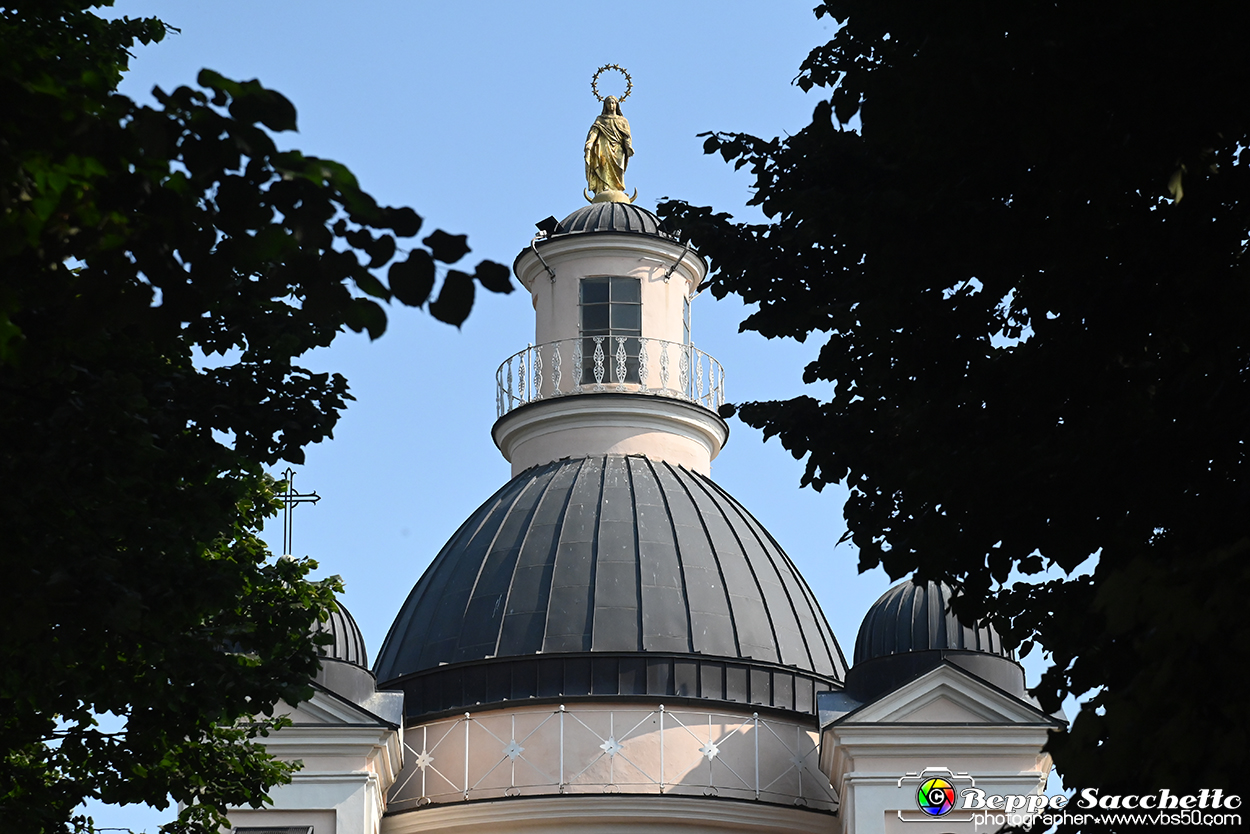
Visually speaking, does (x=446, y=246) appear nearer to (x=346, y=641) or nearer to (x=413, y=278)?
(x=413, y=278)

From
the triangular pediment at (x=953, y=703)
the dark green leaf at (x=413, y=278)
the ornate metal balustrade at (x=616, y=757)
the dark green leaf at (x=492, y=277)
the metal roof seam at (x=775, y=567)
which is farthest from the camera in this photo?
the metal roof seam at (x=775, y=567)

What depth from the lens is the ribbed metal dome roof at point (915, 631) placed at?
1176 inches

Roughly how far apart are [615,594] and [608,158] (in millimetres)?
12026

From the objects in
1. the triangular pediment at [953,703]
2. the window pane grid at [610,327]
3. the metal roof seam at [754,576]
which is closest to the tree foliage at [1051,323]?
the triangular pediment at [953,703]

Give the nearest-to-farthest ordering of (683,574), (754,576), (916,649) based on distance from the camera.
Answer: (916,649) < (683,574) < (754,576)

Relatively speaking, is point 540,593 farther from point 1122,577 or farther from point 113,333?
point 1122,577

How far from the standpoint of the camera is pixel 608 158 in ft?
130

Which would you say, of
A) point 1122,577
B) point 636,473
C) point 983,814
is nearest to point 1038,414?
point 1122,577

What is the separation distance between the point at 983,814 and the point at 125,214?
881 inches

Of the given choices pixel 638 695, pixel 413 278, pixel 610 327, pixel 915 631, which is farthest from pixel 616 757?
pixel 413 278

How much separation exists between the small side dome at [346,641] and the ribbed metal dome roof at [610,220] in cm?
1061

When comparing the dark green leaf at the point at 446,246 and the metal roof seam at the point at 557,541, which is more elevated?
the metal roof seam at the point at 557,541

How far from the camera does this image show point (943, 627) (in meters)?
29.9

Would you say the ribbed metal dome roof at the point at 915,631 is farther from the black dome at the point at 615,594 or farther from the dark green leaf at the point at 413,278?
the dark green leaf at the point at 413,278
